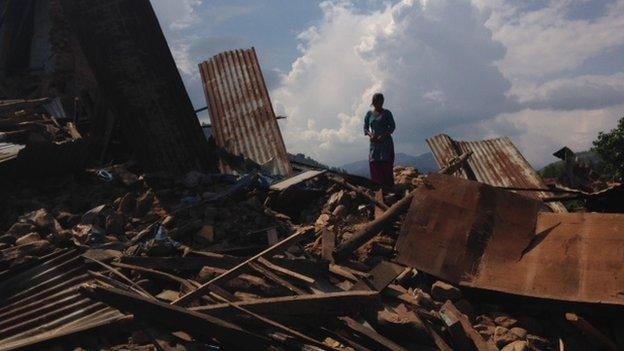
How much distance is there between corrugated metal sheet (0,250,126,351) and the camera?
407 cm

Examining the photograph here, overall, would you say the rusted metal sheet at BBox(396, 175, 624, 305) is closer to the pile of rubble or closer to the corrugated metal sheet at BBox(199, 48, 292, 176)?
the pile of rubble

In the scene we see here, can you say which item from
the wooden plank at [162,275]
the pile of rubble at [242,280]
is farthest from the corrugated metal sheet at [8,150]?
the wooden plank at [162,275]

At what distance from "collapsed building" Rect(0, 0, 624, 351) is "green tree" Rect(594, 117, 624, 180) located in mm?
11941

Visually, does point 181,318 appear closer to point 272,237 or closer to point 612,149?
point 272,237

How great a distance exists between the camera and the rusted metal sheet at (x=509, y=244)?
4117mm

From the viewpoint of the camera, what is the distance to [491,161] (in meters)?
10.3

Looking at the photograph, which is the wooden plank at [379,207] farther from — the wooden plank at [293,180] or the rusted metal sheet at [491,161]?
the rusted metal sheet at [491,161]

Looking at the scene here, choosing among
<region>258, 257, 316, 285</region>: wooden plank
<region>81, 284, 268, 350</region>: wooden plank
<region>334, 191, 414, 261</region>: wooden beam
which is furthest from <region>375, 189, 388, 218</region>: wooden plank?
<region>81, 284, 268, 350</region>: wooden plank

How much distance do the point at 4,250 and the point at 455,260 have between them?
16.4 ft

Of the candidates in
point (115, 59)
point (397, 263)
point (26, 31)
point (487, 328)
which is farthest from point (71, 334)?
point (26, 31)

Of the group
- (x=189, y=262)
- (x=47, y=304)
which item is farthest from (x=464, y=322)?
(x=47, y=304)

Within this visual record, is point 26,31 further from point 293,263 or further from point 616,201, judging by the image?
point 616,201

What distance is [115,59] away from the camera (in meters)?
8.24

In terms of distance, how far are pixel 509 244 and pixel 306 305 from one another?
2186 millimetres
